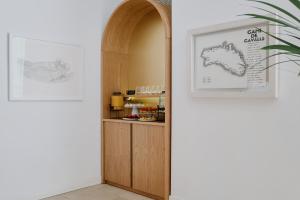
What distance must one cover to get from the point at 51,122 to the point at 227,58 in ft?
6.84

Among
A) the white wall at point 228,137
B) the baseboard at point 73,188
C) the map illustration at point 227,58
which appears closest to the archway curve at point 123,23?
the white wall at point 228,137

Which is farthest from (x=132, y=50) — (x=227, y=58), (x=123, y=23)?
(x=227, y=58)

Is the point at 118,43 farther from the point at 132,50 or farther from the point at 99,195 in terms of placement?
the point at 99,195

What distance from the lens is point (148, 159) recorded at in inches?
130

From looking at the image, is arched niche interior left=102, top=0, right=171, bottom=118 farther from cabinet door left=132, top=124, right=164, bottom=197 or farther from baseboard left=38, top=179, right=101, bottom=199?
baseboard left=38, top=179, right=101, bottom=199

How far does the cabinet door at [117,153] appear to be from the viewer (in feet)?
11.6

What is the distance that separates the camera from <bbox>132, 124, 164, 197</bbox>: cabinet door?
318 centimetres

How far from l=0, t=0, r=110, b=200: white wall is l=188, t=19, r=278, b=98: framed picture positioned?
5.02 feet

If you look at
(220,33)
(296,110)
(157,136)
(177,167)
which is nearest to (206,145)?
(177,167)

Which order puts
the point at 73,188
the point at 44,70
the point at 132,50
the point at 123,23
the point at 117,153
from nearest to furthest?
1. the point at 44,70
2. the point at 73,188
3. the point at 117,153
4. the point at 123,23
5. the point at 132,50

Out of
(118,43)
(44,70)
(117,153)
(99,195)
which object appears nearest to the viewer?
(44,70)

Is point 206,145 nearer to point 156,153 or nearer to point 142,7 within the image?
point 156,153

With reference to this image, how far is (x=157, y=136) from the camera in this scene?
3.21 meters

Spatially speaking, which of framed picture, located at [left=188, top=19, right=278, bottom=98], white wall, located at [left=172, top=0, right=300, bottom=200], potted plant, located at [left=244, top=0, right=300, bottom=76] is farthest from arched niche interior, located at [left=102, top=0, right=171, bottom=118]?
potted plant, located at [left=244, top=0, right=300, bottom=76]
